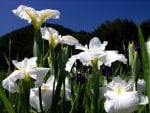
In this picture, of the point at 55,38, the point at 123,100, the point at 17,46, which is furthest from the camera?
the point at 17,46

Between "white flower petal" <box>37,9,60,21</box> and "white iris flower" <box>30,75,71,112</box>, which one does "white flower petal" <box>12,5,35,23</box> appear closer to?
"white flower petal" <box>37,9,60,21</box>

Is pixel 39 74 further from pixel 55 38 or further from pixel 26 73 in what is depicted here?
pixel 55 38

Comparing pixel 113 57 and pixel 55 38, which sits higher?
pixel 55 38

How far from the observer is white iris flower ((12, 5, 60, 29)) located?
2.07 meters

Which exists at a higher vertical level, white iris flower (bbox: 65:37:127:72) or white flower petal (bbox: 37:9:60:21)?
white flower petal (bbox: 37:9:60:21)

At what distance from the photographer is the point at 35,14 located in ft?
6.93

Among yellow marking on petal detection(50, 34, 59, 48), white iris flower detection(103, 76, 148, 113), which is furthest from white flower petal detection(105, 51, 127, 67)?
yellow marking on petal detection(50, 34, 59, 48)

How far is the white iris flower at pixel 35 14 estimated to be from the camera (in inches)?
81.7

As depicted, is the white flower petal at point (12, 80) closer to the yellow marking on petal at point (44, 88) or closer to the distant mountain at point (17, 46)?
the yellow marking on petal at point (44, 88)

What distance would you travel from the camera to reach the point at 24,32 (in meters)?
48.8

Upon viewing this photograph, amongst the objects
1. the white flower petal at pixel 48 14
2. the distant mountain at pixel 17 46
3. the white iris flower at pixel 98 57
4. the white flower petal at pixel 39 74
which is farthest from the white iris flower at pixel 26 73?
the distant mountain at pixel 17 46

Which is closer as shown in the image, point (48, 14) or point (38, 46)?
point (38, 46)

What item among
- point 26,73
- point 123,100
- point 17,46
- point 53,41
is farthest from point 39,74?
point 17,46

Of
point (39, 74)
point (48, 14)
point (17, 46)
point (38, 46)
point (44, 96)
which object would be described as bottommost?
point (44, 96)
